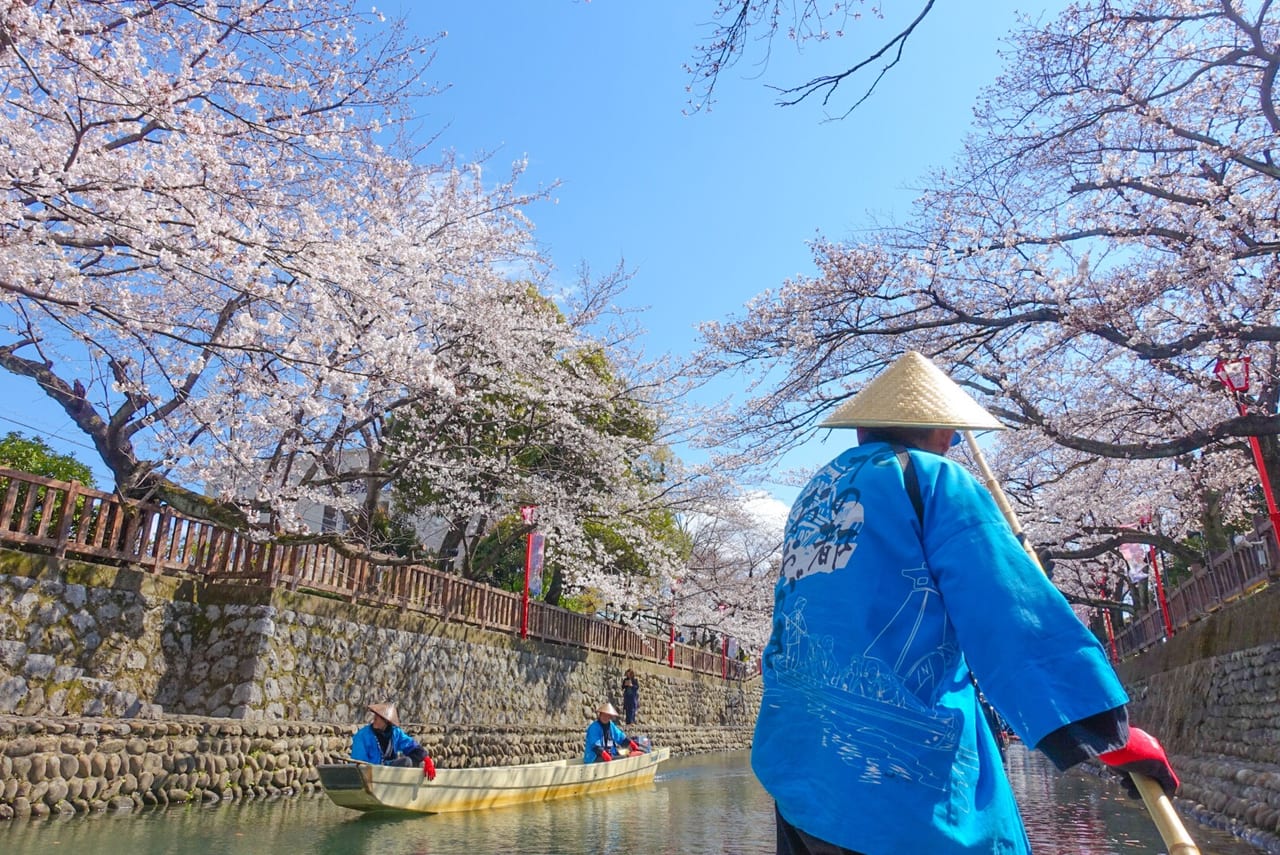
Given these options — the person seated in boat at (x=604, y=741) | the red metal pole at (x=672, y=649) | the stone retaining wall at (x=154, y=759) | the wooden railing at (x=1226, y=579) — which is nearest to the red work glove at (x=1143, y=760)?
the stone retaining wall at (x=154, y=759)

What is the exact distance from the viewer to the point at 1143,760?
4.86 feet

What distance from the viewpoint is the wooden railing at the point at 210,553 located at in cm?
834

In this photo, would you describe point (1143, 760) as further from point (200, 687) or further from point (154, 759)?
point (200, 687)

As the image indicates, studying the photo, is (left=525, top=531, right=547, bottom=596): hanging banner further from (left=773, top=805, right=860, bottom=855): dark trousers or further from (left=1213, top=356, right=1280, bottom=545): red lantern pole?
(left=773, top=805, right=860, bottom=855): dark trousers

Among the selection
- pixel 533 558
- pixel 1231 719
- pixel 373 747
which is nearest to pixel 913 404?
pixel 373 747

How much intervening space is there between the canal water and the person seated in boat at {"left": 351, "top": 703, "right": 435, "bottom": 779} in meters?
0.55

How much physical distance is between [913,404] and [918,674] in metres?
0.61

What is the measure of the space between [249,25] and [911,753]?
6.79 m

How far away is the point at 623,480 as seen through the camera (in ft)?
55.4

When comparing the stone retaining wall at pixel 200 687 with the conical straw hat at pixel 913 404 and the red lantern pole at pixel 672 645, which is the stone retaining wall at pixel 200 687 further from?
the red lantern pole at pixel 672 645

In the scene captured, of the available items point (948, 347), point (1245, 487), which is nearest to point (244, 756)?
point (948, 347)

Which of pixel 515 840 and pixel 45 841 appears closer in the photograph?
pixel 45 841

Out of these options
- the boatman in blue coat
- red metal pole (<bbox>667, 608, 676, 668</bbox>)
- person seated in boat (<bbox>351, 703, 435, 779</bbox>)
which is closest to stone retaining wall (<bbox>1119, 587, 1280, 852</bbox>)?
the boatman in blue coat

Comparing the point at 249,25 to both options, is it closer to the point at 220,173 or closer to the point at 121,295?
the point at 220,173
